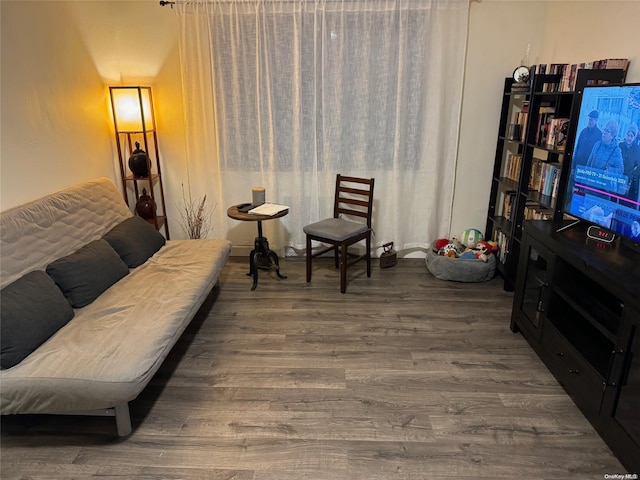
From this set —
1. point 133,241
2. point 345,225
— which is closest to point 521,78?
point 345,225

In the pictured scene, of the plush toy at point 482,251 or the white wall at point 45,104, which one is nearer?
the white wall at point 45,104

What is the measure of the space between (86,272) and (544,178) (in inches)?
117

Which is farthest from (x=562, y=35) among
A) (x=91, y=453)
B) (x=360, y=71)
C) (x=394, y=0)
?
(x=91, y=453)

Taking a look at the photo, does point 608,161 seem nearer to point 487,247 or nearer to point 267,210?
point 487,247

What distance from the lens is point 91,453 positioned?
73.0 inches

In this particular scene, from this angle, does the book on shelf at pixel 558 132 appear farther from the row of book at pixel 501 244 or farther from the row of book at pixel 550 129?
the row of book at pixel 501 244

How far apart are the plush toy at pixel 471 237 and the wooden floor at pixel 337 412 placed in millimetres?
792

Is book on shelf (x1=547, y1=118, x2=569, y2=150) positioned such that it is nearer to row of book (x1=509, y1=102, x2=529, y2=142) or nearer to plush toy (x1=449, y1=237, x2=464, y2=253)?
row of book (x1=509, y1=102, x2=529, y2=142)

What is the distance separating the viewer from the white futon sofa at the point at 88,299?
1.77 meters

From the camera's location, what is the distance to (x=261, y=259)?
3.83m

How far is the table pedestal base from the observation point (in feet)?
11.3

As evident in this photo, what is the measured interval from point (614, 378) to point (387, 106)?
2546mm

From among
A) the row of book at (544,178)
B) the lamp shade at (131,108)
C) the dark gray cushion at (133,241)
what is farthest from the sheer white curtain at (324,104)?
the dark gray cushion at (133,241)

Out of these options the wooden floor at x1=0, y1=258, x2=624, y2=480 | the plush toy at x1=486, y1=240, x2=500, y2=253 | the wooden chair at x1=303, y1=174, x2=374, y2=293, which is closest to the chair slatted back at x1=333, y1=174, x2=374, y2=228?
the wooden chair at x1=303, y1=174, x2=374, y2=293
